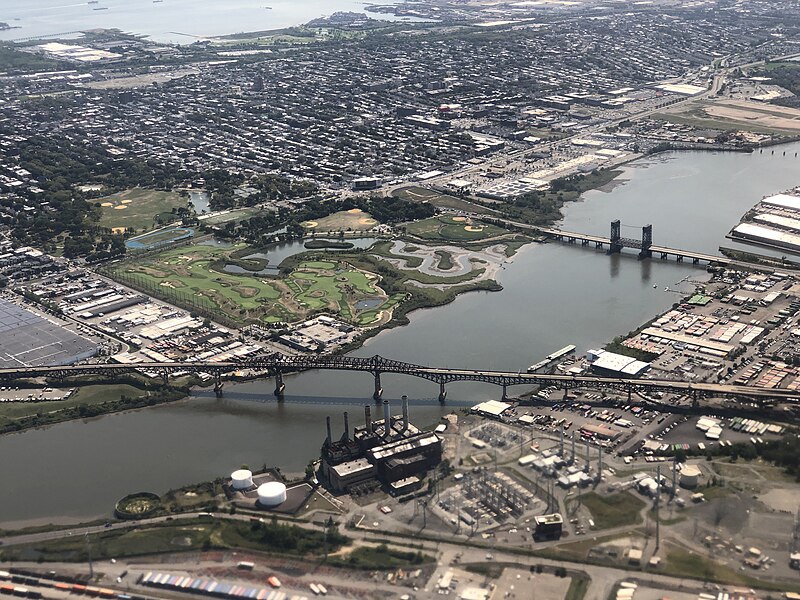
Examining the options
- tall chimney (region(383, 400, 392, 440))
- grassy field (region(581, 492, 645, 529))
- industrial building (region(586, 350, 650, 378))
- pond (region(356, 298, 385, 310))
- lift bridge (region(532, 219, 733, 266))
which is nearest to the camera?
grassy field (region(581, 492, 645, 529))

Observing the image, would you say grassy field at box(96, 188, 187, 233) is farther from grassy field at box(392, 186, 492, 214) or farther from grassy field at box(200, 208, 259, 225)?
grassy field at box(392, 186, 492, 214)

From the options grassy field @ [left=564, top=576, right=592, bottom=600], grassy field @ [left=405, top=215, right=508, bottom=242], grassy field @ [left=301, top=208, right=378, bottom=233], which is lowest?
grassy field @ [left=564, top=576, right=592, bottom=600]

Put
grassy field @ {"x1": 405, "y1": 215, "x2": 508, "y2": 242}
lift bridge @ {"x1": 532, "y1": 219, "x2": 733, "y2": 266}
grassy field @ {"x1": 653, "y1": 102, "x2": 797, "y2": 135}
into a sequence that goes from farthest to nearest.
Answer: grassy field @ {"x1": 653, "y1": 102, "x2": 797, "y2": 135}, grassy field @ {"x1": 405, "y1": 215, "x2": 508, "y2": 242}, lift bridge @ {"x1": 532, "y1": 219, "x2": 733, "y2": 266}

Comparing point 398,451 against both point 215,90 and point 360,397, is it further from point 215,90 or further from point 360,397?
point 215,90

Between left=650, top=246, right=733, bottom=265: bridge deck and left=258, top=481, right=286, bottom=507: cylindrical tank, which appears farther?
left=650, top=246, right=733, bottom=265: bridge deck

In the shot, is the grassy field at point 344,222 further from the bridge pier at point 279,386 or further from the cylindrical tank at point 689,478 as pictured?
the cylindrical tank at point 689,478

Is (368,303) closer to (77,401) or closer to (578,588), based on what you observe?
(77,401)

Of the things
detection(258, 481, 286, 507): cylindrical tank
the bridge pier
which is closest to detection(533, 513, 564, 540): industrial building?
detection(258, 481, 286, 507): cylindrical tank
